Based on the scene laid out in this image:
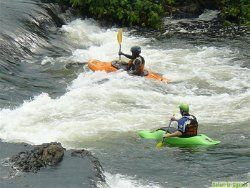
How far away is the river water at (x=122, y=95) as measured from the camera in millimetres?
8703

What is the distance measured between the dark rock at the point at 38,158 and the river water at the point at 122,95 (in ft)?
2.94

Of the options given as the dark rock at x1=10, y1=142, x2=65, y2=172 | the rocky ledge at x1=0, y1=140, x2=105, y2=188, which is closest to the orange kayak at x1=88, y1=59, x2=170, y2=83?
the rocky ledge at x1=0, y1=140, x2=105, y2=188

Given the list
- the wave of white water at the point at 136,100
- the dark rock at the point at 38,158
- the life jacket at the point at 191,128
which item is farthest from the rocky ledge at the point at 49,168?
the life jacket at the point at 191,128

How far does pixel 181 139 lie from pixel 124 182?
8.22 feet

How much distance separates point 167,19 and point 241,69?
7979mm

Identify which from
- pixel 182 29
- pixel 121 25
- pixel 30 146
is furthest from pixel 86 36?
pixel 30 146

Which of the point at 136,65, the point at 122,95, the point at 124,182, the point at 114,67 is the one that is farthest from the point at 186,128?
the point at 114,67

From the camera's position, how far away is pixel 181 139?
980cm

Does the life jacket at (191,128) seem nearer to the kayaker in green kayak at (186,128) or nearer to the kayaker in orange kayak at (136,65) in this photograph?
the kayaker in green kayak at (186,128)

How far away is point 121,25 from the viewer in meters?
21.5

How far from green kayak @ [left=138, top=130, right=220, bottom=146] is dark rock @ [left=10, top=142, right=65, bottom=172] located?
2.57 m

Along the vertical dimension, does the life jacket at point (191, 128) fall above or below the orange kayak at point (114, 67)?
below

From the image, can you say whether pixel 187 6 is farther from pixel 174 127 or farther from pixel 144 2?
pixel 174 127

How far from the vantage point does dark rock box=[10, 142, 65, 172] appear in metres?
7.38
